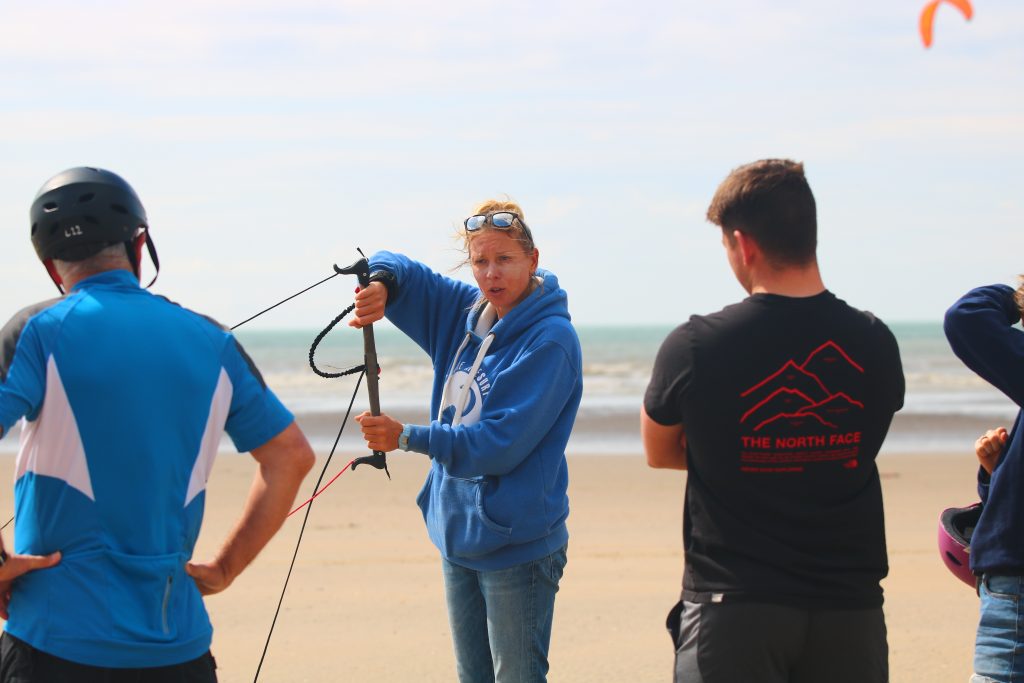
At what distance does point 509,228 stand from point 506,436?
2.19 feet

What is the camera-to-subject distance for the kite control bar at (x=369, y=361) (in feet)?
11.5

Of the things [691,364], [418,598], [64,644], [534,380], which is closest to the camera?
[64,644]

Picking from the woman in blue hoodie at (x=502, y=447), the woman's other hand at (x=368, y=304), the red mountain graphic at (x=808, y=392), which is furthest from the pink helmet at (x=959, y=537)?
the woman's other hand at (x=368, y=304)

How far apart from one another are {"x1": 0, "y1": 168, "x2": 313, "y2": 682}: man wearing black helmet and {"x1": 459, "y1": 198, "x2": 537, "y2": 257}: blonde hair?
4.18ft

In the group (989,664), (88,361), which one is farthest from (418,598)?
(88,361)

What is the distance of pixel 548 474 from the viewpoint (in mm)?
3553

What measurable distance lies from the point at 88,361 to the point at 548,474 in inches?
62.6

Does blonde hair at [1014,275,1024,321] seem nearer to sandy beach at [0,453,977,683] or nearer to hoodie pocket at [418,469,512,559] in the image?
hoodie pocket at [418,469,512,559]

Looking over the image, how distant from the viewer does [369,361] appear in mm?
3643

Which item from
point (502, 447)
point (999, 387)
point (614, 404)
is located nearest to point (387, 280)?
point (502, 447)

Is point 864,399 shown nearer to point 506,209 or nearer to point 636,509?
point 506,209

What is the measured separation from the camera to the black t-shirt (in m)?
2.62

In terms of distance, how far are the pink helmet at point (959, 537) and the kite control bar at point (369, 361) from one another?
5.45 feet

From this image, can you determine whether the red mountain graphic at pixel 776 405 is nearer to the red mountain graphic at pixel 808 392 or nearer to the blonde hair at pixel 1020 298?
the red mountain graphic at pixel 808 392
